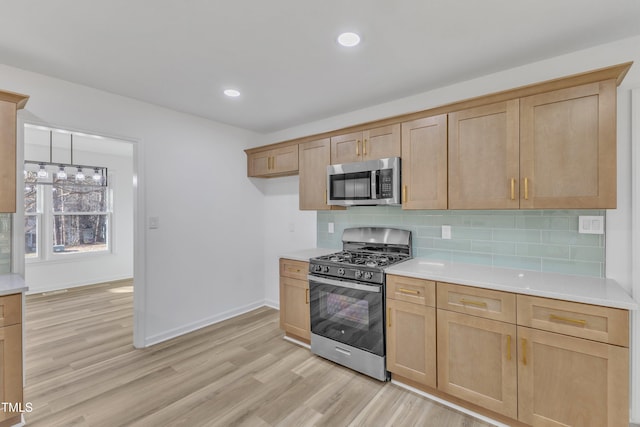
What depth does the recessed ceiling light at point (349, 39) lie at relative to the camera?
190 cm

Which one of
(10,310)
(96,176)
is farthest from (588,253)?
(96,176)

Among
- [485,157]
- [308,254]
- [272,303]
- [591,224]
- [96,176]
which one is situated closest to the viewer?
[591,224]

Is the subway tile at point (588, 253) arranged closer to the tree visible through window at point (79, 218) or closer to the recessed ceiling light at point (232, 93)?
the recessed ceiling light at point (232, 93)

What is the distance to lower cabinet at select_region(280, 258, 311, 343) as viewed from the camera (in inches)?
119

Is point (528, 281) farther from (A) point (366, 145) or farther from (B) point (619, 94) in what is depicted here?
(A) point (366, 145)

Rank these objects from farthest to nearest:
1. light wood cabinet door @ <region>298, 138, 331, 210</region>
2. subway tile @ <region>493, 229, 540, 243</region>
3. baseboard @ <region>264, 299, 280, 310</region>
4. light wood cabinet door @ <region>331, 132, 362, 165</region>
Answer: baseboard @ <region>264, 299, 280, 310</region> < light wood cabinet door @ <region>298, 138, 331, 210</region> < light wood cabinet door @ <region>331, 132, 362, 165</region> < subway tile @ <region>493, 229, 540, 243</region>

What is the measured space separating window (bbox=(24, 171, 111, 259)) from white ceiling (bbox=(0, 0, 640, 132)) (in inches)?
152

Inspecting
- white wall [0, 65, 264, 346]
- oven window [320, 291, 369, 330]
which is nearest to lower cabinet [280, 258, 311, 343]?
oven window [320, 291, 369, 330]

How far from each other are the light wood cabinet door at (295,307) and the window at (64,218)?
15.4 ft

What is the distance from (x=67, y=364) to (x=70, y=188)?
4030 millimetres

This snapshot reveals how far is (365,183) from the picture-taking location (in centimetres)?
283

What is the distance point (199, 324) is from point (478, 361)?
2.97 m

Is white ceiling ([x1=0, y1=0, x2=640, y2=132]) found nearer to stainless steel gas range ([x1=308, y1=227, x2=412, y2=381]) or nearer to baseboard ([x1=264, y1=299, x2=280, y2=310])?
stainless steel gas range ([x1=308, y1=227, x2=412, y2=381])

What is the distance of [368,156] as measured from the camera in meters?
2.87
